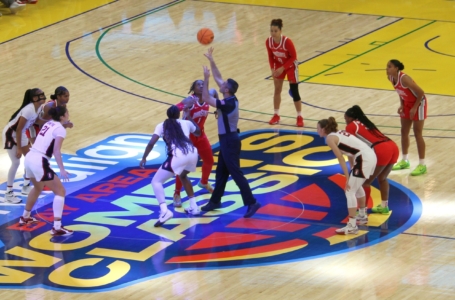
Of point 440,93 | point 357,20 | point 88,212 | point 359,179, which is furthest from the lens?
point 357,20

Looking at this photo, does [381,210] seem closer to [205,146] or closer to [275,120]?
[205,146]

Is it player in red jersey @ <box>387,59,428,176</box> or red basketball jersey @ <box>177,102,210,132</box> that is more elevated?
red basketball jersey @ <box>177,102,210,132</box>

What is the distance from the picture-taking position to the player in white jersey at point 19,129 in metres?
13.9

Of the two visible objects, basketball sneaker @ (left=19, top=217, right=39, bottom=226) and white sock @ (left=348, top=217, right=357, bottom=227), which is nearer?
white sock @ (left=348, top=217, right=357, bottom=227)

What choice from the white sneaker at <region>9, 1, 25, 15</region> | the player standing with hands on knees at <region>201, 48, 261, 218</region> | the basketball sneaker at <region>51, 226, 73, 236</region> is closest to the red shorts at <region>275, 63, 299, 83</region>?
the player standing with hands on knees at <region>201, 48, 261, 218</region>

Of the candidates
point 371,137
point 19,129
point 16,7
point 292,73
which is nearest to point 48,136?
point 19,129

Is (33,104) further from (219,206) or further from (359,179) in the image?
(359,179)

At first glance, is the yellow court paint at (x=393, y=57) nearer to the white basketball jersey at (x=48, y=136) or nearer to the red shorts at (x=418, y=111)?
the red shorts at (x=418, y=111)

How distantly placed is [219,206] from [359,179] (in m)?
2.14

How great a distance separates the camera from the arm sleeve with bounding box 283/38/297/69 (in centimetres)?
1700

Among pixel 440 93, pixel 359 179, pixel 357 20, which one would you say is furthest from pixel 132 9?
pixel 359 179

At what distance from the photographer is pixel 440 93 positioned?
738 inches

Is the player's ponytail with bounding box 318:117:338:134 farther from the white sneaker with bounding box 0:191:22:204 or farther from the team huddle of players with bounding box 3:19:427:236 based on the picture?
the white sneaker with bounding box 0:191:22:204

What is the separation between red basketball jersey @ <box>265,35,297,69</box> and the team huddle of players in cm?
283
